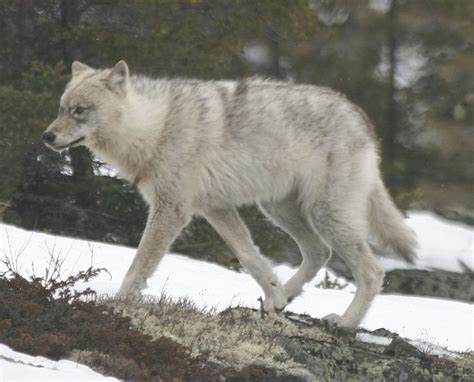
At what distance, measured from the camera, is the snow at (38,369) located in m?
5.04

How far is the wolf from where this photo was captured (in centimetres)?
853

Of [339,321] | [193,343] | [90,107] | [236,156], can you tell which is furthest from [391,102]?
[193,343]

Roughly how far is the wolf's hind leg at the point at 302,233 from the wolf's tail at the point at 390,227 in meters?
0.51

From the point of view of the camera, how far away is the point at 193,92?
890cm

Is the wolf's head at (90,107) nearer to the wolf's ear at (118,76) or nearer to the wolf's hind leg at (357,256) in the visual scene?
the wolf's ear at (118,76)

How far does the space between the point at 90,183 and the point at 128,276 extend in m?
7.55

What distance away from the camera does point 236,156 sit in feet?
28.6

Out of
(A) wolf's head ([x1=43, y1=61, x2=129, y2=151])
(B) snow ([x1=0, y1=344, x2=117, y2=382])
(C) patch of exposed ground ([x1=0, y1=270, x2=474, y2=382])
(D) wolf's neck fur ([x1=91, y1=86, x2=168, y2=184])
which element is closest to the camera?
(B) snow ([x1=0, y1=344, x2=117, y2=382])

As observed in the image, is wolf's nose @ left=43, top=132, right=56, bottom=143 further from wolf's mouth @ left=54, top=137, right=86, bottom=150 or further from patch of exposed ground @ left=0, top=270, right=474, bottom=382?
patch of exposed ground @ left=0, top=270, right=474, bottom=382

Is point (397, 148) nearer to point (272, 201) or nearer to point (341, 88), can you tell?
point (341, 88)

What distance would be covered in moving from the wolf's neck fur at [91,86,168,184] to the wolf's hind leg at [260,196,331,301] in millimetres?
1216

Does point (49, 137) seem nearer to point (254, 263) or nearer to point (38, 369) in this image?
point (254, 263)

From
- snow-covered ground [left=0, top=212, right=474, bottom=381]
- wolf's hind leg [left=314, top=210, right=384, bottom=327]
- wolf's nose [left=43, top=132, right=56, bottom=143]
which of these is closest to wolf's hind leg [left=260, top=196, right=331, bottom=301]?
wolf's hind leg [left=314, top=210, right=384, bottom=327]

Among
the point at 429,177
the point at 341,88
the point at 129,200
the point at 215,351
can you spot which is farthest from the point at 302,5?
the point at 215,351
